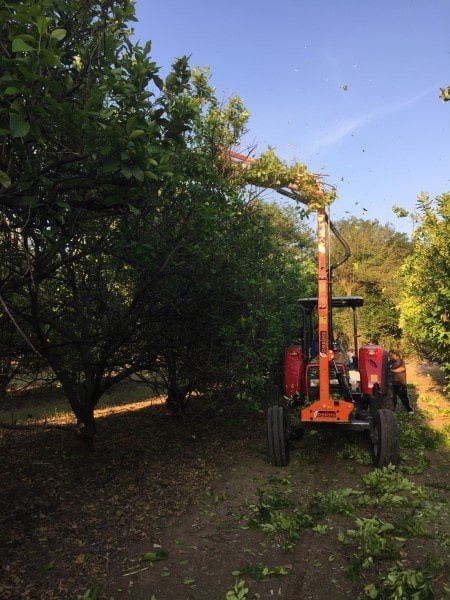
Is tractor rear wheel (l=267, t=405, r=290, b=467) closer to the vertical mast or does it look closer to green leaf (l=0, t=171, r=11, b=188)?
the vertical mast

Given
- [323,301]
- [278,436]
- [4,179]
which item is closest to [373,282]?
[323,301]

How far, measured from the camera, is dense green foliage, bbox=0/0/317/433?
347 centimetres

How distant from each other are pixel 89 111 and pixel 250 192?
6.43 meters

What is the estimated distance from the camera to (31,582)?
166 inches

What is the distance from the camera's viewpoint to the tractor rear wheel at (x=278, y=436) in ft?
24.0

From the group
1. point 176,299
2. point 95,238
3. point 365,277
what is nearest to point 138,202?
point 95,238

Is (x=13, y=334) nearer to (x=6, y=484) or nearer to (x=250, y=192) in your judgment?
(x=6, y=484)

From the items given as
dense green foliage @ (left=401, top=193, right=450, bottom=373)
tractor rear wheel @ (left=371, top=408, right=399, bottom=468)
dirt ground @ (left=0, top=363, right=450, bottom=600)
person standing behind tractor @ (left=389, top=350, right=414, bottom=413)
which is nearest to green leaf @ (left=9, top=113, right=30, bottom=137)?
dirt ground @ (left=0, top=363, right=450, bottom=600)

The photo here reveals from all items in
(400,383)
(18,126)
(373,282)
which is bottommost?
(400,383)

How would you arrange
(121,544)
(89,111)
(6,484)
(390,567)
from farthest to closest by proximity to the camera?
(6,484) → (121,544) → (390,567) → (89,111)

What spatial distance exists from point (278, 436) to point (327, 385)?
3.47ft

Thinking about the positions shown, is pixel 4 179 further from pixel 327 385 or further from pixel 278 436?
pixel 278 436

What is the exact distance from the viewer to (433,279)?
389 inches

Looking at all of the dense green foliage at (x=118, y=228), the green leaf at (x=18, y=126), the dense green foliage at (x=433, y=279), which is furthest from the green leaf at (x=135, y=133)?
the dense green foliage at (x=433, y=279)
